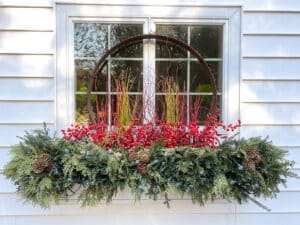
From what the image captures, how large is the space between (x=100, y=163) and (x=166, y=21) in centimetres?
98

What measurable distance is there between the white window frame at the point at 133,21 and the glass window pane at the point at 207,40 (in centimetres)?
4

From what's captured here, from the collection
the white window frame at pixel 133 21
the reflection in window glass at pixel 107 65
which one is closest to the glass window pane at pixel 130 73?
the reflection in window glass at pixel 107 65

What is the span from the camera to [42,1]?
1684mm

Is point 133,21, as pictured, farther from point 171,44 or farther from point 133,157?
point 133,157

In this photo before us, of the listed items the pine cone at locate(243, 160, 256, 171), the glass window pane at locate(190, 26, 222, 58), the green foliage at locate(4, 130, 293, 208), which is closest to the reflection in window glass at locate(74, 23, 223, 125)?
the glass window pane at locate(190, 26, 222, 58)

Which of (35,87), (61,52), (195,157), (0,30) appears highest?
(0,30)

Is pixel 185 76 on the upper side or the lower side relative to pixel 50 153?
upper

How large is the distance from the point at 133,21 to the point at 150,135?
29.2 inches

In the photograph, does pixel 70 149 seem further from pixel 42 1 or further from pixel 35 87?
pixel 42 1

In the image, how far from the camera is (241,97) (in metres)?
1.75

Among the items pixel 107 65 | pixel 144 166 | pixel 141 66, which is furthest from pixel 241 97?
pixel 107 65

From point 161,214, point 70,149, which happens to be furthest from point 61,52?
point 161,214

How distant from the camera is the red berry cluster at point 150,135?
1.56 meters

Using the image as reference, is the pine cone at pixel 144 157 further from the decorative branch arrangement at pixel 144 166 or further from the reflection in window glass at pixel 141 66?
the reflection in window glass at pixel 141 66
